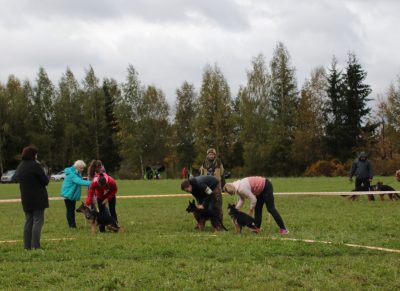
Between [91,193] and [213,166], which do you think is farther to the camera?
[213,166]

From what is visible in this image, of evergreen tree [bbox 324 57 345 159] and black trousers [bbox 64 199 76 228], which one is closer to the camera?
black trousers [bbox 64 199 76 228]

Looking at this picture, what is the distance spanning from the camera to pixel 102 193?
1130 cm

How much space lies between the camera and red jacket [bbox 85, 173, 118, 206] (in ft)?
36.3

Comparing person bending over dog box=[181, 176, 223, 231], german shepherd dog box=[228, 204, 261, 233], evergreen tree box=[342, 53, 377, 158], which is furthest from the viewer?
evergreen tree box=[342, 53, 377, 158]

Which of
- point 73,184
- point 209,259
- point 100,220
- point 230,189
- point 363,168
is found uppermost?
point 363,168

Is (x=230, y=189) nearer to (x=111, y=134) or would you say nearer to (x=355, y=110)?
(x=355, y=110)

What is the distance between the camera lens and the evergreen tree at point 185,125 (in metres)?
60.2

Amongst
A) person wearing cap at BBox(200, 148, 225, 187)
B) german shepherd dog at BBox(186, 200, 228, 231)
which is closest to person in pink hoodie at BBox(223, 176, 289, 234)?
german shepherd dog at BBox(186, 200, 228, 231)

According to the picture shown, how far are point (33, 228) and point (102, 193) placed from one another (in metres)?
2.75

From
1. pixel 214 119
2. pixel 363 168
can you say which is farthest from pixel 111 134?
pixel 363 168

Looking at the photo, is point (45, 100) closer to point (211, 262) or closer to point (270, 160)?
point (270, 160)

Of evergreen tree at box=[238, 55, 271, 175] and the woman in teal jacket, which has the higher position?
evergreen tree at box=[238, 55, 271, 175]

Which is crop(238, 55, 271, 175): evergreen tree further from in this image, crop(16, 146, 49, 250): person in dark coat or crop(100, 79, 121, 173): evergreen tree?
crop(16, 146, 49, 250): person in dark coat

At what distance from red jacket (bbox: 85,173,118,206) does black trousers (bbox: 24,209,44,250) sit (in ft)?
7.97
